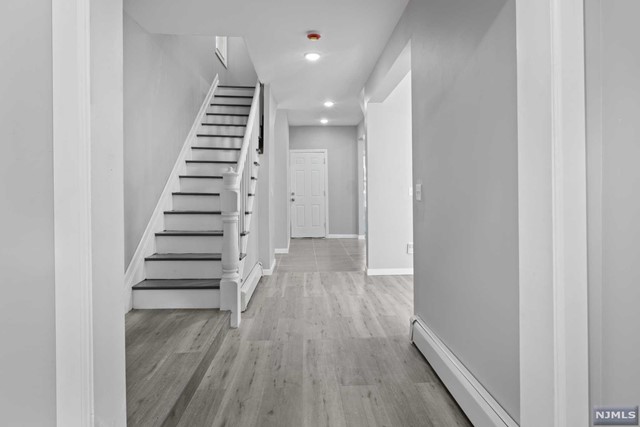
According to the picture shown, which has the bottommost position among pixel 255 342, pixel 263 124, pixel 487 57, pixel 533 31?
pixel 255 342

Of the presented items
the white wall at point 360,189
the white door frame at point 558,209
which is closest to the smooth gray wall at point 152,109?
A: the white door frame at point 558,209

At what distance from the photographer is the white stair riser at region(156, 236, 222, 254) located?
372cm

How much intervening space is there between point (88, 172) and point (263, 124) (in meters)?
3.94

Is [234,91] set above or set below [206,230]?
above

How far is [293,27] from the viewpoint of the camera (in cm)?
321

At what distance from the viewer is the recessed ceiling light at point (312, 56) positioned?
12.7 ft

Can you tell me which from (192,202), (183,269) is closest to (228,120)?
(192,202)

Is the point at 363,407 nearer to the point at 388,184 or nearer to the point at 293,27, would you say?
the point at 293,27

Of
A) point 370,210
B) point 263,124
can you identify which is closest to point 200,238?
point 263,124

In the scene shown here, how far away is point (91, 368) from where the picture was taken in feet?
3.25

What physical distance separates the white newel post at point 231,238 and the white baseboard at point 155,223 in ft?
2.41

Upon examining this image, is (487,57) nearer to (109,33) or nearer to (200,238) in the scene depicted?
(109,33)

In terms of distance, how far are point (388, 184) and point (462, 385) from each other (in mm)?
3355

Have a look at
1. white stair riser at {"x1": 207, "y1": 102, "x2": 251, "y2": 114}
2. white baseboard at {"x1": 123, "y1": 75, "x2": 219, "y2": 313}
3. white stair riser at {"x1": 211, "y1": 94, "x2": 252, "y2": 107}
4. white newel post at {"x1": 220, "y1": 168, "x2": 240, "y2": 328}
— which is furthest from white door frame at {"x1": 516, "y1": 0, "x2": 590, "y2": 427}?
white stair riser at {"x1": 211, "y1": 94, "x2": 252, "y2": 107}
